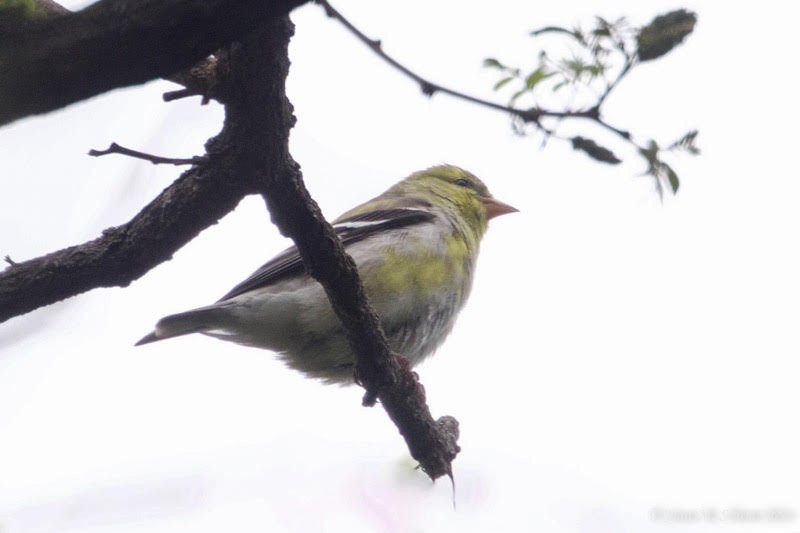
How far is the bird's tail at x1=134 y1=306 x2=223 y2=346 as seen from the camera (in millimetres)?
5223

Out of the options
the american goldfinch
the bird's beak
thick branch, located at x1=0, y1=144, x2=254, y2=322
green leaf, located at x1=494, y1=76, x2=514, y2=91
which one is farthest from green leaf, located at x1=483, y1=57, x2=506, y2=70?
the bird's beak

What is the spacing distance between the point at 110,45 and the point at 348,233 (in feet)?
12.7

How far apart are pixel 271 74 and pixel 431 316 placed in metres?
2.87

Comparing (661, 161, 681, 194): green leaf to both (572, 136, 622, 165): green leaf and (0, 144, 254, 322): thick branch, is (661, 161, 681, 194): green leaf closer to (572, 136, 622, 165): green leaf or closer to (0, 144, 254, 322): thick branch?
(572, 136, 622, 165): green leaf

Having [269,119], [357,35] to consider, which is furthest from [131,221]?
[357,35]

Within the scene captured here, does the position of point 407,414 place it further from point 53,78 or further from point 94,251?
point 53,78

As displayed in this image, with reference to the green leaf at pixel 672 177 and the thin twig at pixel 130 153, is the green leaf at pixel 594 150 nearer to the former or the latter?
the green leaf at pixel 672 177

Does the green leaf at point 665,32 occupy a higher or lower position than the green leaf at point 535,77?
lower

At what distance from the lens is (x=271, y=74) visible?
3074 mm

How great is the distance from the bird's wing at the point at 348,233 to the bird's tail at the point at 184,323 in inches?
8.9

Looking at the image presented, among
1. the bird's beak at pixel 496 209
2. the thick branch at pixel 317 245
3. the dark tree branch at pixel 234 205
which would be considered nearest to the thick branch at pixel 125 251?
the dark tree branch at pixel 234 205

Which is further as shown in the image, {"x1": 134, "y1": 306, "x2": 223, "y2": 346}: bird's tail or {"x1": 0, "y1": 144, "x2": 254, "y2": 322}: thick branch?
{"x1": 134, "y1": 306, "x2": 223, "y2": 346}: bird's tail

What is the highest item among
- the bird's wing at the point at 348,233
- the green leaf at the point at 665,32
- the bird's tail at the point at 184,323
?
the bird's wing at the point at 348,233

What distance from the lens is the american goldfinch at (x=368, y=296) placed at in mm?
5320
